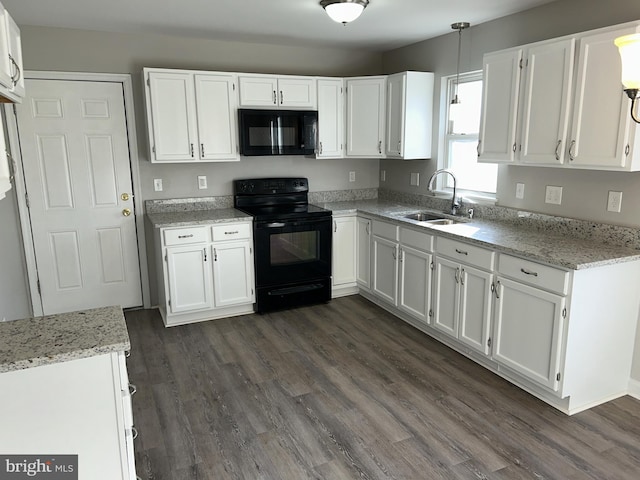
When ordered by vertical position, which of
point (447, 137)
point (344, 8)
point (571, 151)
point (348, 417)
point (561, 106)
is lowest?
point (348, 417)

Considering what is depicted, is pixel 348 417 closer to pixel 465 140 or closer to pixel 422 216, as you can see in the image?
pixel 422 216

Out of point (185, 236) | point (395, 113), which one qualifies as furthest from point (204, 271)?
point (395, 113)

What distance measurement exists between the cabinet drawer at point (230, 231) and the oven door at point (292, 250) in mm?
88

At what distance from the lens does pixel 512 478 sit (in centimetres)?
213

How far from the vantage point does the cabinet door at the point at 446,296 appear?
Answer: 327 centimetres

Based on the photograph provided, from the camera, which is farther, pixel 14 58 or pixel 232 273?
pixel 232 273

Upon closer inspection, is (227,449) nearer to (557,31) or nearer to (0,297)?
(0,297)

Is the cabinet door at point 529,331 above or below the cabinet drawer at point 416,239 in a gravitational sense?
below

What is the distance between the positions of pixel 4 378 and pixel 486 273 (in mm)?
2571

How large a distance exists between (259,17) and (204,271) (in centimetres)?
205

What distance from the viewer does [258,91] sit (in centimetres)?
409

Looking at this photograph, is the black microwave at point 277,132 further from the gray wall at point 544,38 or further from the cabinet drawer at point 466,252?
the cabinet drawer at point 466,252

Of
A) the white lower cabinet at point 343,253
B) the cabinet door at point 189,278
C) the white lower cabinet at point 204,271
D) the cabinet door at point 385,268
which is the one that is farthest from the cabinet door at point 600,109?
the cabinet door at point 189,278

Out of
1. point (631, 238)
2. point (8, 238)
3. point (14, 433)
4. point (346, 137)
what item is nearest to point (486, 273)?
point (631, 238)
